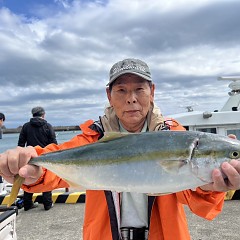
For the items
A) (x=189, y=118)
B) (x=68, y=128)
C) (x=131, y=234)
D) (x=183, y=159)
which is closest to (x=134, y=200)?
(x=131, y=234)

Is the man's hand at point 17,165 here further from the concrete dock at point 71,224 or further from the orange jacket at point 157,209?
the concrete dock at point 71,224

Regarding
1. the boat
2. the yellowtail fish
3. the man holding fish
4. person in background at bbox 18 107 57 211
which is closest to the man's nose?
the man holding fish

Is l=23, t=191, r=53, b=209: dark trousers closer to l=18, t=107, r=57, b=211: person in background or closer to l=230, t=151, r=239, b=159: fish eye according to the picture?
l=18, t=107, r=57, b=211: person in background

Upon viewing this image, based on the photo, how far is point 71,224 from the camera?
6.01 metres

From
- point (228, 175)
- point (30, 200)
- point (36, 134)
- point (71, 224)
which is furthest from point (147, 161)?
point (30, 200)

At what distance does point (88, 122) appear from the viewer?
256 cm

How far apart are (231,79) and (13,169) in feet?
34.1

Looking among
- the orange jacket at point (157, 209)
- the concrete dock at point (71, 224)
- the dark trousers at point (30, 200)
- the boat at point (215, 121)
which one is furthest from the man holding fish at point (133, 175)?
the boat at point (215, 121)

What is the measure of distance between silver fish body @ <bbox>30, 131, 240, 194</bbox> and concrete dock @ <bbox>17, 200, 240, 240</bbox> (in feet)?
12.3

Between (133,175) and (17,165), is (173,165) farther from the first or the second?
(17,165)

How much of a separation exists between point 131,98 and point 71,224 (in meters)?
4.49

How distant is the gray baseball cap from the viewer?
2.33m

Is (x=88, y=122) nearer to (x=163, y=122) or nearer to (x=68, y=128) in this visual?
(x=163, y=122)

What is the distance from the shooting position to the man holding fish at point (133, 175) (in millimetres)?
1819
